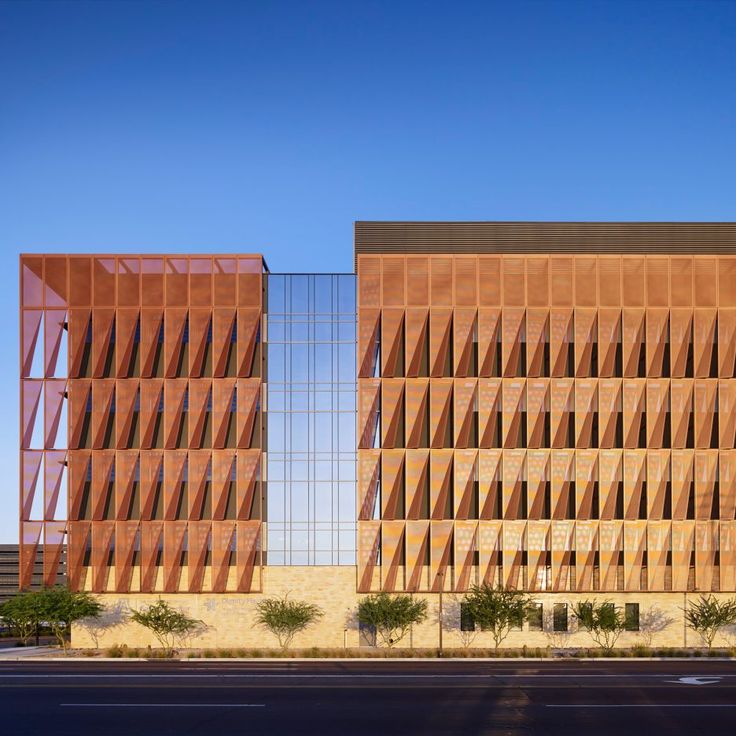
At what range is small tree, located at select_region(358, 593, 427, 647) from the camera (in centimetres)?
4959

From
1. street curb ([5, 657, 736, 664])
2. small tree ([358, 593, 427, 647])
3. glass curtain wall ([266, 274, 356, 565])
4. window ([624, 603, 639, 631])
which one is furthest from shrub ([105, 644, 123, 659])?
window ([624, 603, 639, 631])

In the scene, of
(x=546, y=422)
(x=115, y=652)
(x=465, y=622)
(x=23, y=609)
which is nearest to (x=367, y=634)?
(x=465, y=622)

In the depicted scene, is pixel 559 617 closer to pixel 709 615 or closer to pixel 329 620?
pixel 709 615

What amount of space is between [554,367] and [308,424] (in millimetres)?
15060

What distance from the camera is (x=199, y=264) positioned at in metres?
53.6

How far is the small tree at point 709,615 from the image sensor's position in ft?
166

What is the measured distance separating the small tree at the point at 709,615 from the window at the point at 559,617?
7.03 m

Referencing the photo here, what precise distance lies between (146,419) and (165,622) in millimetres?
11727
